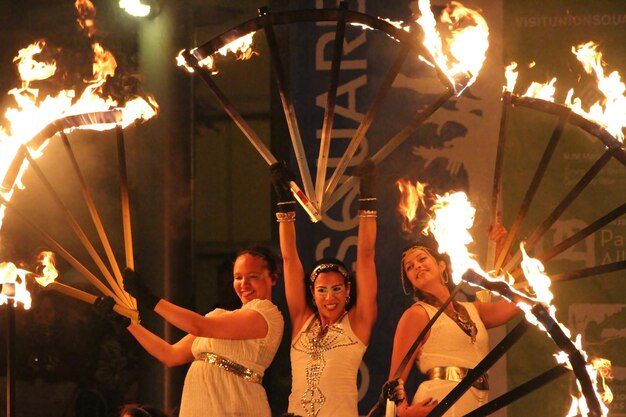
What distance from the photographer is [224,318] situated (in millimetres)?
4961

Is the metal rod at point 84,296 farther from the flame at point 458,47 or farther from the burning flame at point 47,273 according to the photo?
the flame at point 458,47

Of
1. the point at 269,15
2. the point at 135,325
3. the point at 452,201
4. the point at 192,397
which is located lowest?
the point at 192,397

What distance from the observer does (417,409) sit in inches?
188

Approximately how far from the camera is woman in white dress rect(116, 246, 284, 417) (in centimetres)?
495

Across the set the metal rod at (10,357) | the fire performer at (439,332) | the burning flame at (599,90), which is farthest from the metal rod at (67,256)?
the burning flame at (599,90)

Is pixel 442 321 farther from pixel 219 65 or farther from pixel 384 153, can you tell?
pixel 219 65

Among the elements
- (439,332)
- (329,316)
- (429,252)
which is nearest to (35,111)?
(329,316)

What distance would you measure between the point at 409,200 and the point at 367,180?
1.07 m

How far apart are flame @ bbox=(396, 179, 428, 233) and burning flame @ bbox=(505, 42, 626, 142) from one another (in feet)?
2.71

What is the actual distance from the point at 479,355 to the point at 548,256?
1.91 ft

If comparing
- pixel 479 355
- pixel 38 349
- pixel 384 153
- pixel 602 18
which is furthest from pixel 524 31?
pixel 38 349

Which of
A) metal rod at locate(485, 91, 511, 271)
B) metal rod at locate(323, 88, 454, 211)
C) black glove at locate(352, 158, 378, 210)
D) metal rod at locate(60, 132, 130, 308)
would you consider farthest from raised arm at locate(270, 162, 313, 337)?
metal rod at locate(485, 91, 511, 271)

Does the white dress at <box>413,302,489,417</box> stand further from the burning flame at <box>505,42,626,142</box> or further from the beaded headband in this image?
the burning flame at <box>505,42,626,142</box>

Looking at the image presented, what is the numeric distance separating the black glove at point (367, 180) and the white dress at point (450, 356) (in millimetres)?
528
